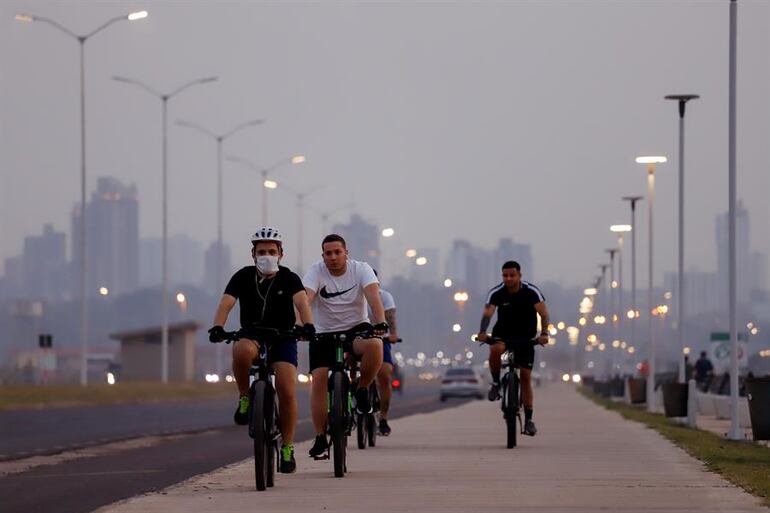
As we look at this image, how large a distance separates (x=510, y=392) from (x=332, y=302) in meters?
4.81

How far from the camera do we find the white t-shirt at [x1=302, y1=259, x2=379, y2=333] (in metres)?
17.4

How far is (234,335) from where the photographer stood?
1527 centimetres

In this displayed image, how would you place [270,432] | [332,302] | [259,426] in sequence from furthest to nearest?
[332,302] → [270,432] → [259,426]

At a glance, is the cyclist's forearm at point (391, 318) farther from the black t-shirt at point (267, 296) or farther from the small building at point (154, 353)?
the small building at point (154, 353)

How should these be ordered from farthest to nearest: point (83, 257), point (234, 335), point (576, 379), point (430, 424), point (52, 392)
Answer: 1. point (576, 379)
2. point (83, 257)
3. point (52, 392)
4. point (430, 424)
5. point (234, 335)

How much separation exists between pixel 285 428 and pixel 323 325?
5.75ft

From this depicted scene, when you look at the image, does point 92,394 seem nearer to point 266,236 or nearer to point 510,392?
point 510,392

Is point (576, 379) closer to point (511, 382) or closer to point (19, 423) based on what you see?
point (19, 423)

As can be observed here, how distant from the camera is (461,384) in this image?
2963 inches

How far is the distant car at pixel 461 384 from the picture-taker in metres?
74.3

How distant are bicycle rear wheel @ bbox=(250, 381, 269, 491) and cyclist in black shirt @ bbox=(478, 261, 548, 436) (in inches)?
274

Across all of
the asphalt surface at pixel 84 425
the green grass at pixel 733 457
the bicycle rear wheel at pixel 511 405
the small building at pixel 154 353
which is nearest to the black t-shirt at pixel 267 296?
the green grass at pixel 733 457

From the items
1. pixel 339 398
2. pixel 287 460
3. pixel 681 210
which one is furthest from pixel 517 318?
pixel 681 210

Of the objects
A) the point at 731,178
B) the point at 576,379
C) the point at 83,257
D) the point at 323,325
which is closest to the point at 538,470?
the point at 323,325
